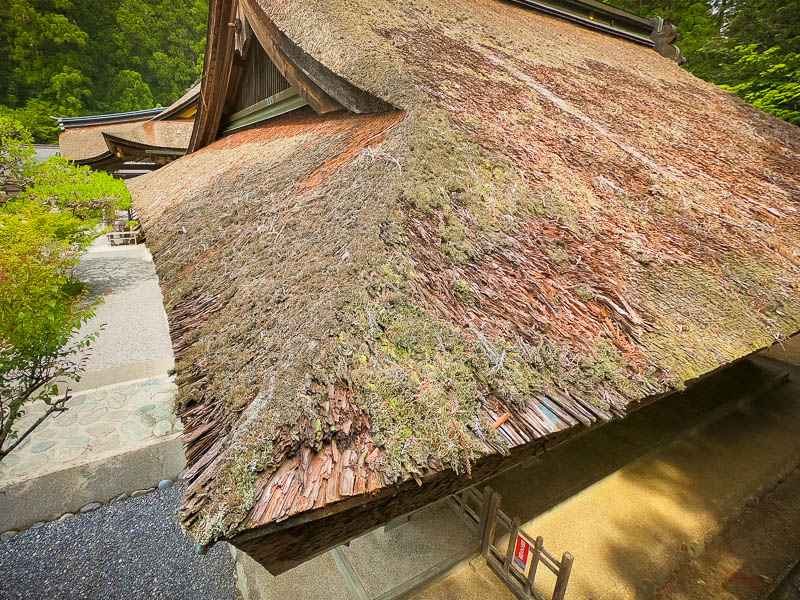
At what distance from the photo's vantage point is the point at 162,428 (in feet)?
14.8

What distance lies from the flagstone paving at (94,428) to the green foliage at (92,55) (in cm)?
2486

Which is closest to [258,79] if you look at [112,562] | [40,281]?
[40,281]

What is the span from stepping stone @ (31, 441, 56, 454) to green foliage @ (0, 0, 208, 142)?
83.1 feet

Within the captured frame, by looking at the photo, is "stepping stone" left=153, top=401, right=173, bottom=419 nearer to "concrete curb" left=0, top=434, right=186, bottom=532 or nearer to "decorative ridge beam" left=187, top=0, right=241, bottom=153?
"concrete curb" left=0, top=434, right=186, bottom=532

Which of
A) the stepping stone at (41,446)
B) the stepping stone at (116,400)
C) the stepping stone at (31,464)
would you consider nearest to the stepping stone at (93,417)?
the stepping stone at (116,400)

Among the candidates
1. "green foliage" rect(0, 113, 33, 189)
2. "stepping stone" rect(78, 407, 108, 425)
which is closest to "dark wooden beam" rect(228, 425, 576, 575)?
"stepping stone" rect(78, 407, 108, 425)

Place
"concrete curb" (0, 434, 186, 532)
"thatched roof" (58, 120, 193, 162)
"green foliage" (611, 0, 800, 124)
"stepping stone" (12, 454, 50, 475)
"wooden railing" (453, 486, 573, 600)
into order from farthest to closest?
"thatched roof" (58, 120, 193, 162)
"green foliage" (611, 0, 800, 124)
"stepping stone" (12, 454, 50, 475)
"concrete curb" (0, 434, 186, 532)
"wooden railing" (453, 486, 573, 600)

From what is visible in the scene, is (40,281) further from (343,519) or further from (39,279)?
(343,519)

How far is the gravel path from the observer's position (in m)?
2.81

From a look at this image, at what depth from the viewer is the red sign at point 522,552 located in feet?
7.54

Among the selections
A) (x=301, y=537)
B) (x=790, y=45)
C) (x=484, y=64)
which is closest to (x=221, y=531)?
(x=301, y=537)

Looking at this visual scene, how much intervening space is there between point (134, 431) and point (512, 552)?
14.6ft

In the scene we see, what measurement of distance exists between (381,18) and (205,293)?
97.4 inches

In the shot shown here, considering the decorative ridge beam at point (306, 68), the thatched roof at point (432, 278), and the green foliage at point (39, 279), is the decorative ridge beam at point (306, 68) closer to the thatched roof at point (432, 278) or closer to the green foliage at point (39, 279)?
the thatched roof at point (432, 278)
